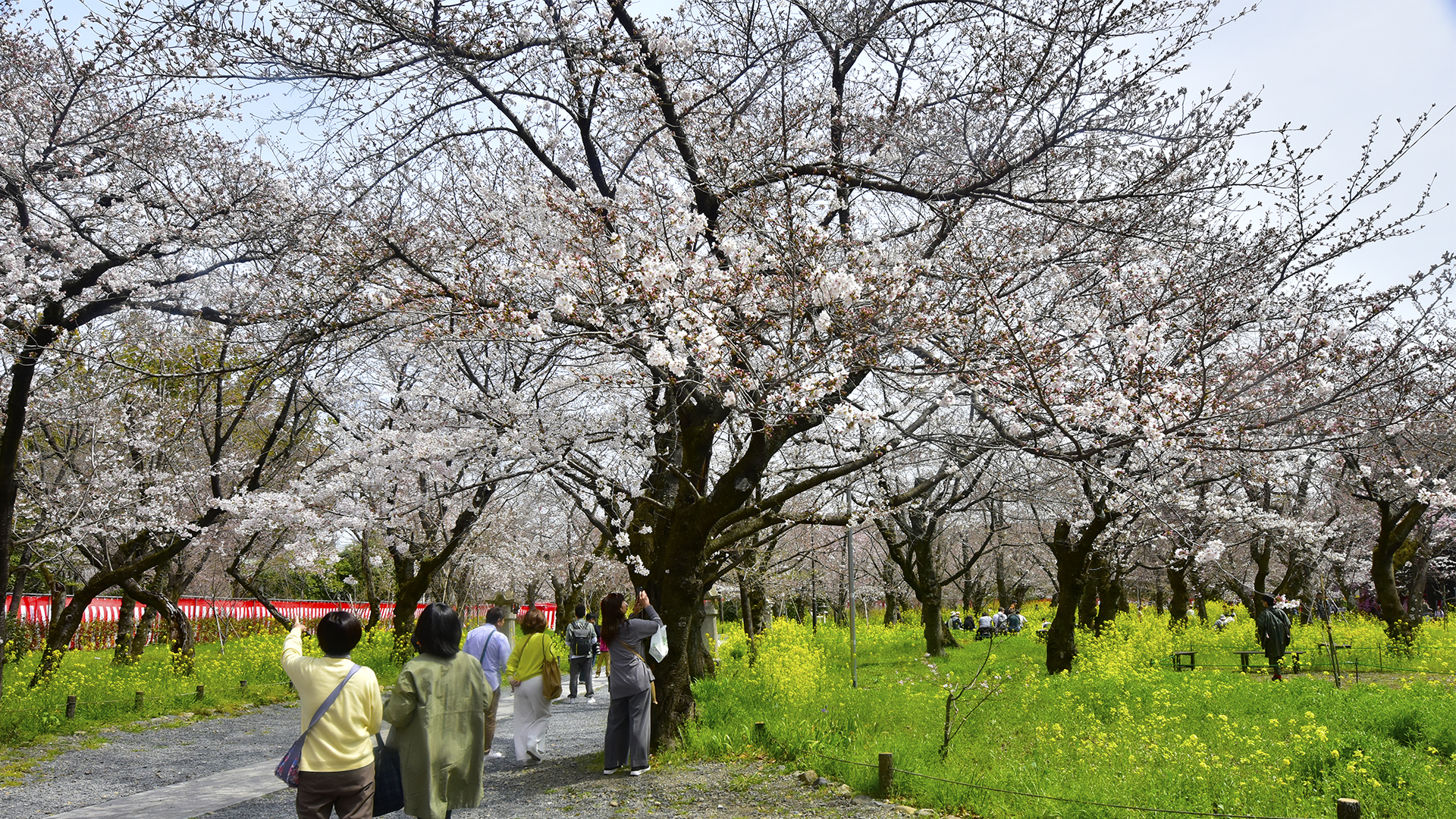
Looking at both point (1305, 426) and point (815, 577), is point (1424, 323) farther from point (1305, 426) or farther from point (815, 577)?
point (815, 577)

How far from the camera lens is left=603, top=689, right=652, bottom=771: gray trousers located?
23.0ft

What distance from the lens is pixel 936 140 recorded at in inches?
286

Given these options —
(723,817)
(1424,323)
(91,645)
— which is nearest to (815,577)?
(91,645)

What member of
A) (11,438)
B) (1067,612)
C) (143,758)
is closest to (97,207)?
(11,438)

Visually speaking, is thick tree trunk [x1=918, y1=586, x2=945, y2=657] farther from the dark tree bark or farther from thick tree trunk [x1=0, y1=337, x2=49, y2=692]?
thick tree trunk [x1=0, y1=337, x2=49, y2=692]

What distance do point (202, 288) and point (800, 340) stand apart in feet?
26.5

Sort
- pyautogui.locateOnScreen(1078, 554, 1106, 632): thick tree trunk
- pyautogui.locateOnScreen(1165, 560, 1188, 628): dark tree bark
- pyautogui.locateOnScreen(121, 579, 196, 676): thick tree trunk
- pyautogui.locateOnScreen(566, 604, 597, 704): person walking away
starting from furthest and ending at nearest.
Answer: pyautogui.locateOnScreen(1165, 560, 1188, 628): dark tree bark
pyautogui.locateOnScreen(1078, 554, 1106, 632): thick tree trunk
pyautogui.locateOnScreen(566, 604, 597, 704): person walking away
pyautogui.locateOnScreen(121, 579, 196, 676): thick tree trunk

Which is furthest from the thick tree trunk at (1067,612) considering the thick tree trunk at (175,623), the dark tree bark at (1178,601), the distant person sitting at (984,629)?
the thick tree trunk at (175,623)

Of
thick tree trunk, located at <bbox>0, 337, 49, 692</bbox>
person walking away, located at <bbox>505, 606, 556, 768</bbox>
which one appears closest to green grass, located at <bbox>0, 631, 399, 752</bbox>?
thick tree trunk, located at <bbox>0, 337, 49, 692</bbox>

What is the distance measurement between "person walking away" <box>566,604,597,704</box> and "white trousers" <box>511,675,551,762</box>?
19.4 ft

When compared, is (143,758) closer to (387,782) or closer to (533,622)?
(533,622)

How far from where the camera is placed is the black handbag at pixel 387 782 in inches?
166

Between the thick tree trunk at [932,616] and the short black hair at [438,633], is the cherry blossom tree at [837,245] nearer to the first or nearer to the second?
the short black hair at [438,633]

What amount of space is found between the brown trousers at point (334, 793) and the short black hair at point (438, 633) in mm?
676
